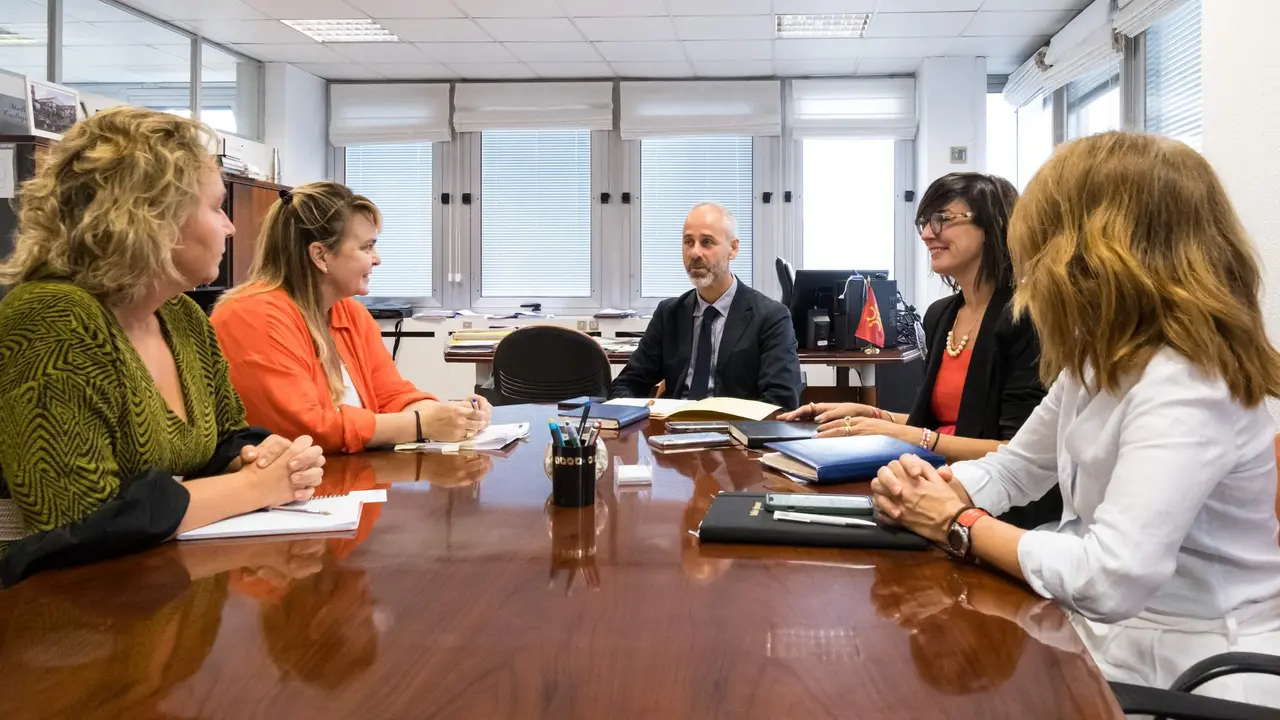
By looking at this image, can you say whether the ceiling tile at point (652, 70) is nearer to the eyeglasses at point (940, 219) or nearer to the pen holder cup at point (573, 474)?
the eyeglasses at point (940, 219)

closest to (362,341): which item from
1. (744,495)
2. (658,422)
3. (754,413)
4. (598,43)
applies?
(658,422)

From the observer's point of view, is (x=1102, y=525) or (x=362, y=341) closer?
(x=1102, y=525)

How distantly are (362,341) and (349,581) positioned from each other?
1.48 m

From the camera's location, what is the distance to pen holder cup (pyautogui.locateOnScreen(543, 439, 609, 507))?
136 centimetres

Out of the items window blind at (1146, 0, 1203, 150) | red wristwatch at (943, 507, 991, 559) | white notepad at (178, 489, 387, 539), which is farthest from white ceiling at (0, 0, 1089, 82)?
red wristwatch at (943, 507, 991, 559)

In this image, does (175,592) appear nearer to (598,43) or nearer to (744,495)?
(744,495)

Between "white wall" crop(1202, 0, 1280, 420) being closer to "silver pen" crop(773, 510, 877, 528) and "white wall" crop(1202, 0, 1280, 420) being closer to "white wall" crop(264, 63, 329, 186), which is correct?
"silver pen" crop(773, 510, 877, 528)

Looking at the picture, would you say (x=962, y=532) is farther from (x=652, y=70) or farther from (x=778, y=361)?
(x=652, y=70)

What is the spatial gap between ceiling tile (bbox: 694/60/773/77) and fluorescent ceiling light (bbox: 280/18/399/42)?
2224mm

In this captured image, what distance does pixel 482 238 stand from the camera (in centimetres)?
750

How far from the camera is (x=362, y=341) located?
95.0 inches

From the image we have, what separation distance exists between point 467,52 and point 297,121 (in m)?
1.52

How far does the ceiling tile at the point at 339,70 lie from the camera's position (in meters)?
6.87

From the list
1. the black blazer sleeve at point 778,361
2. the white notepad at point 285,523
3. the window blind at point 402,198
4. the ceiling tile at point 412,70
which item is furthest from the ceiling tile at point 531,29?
the white notepad at point 285,523
